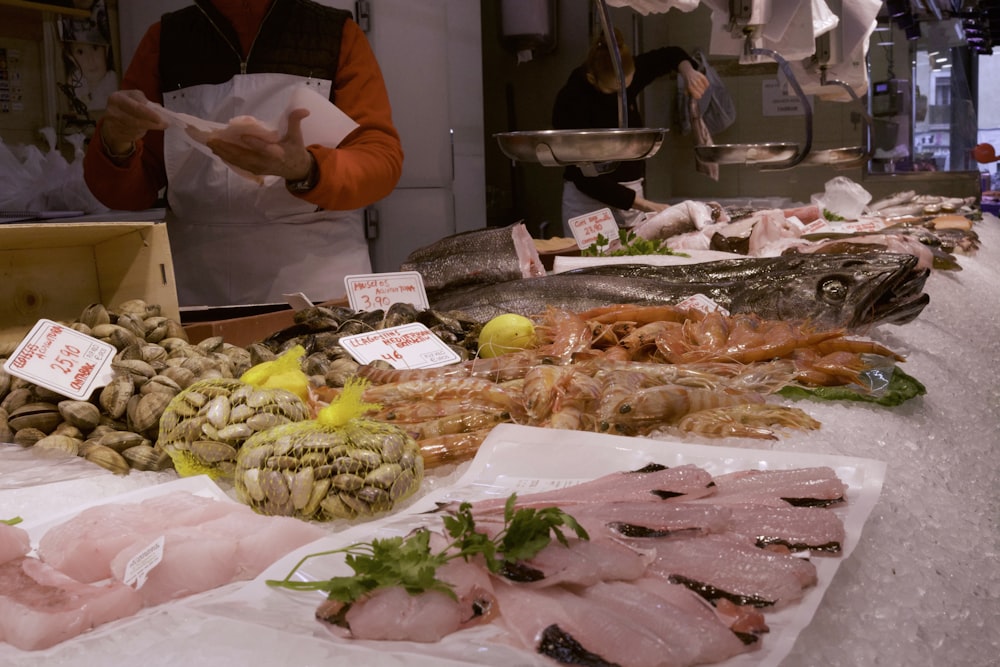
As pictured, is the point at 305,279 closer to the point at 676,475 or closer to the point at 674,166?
the point at 676,475

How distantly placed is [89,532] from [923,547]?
1037 mm

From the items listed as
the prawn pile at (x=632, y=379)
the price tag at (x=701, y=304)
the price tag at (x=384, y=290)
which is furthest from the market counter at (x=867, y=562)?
the price tag at (x=384, y=290)

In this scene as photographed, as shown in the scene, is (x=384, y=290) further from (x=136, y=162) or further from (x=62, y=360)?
(x=136, y=162)

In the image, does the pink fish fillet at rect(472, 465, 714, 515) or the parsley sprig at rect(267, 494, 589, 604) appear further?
the pink fish fillet at rect(472, 465, 714, 515)

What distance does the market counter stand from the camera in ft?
2.79

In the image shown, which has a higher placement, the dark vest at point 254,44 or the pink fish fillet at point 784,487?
the dark vest at point 254,44

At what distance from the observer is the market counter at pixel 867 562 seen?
0.85 m

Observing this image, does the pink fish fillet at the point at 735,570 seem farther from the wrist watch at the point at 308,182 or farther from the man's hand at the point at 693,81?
the man's hand at the point at 693,81

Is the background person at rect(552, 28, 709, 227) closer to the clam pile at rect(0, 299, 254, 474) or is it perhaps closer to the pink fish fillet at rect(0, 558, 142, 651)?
the clam pile at rect(0, 299, 254, 474)

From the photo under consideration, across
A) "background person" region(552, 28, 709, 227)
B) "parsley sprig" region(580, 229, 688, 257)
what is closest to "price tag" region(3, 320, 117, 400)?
"parsley sprig" region(580, 229, 688, 257)

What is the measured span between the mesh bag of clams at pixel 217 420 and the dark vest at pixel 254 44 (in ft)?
8.62

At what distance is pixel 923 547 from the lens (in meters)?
1.17

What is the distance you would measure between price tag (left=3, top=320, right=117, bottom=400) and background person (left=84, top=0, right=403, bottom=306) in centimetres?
185

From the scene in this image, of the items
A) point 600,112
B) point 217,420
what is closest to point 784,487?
point 217,420
